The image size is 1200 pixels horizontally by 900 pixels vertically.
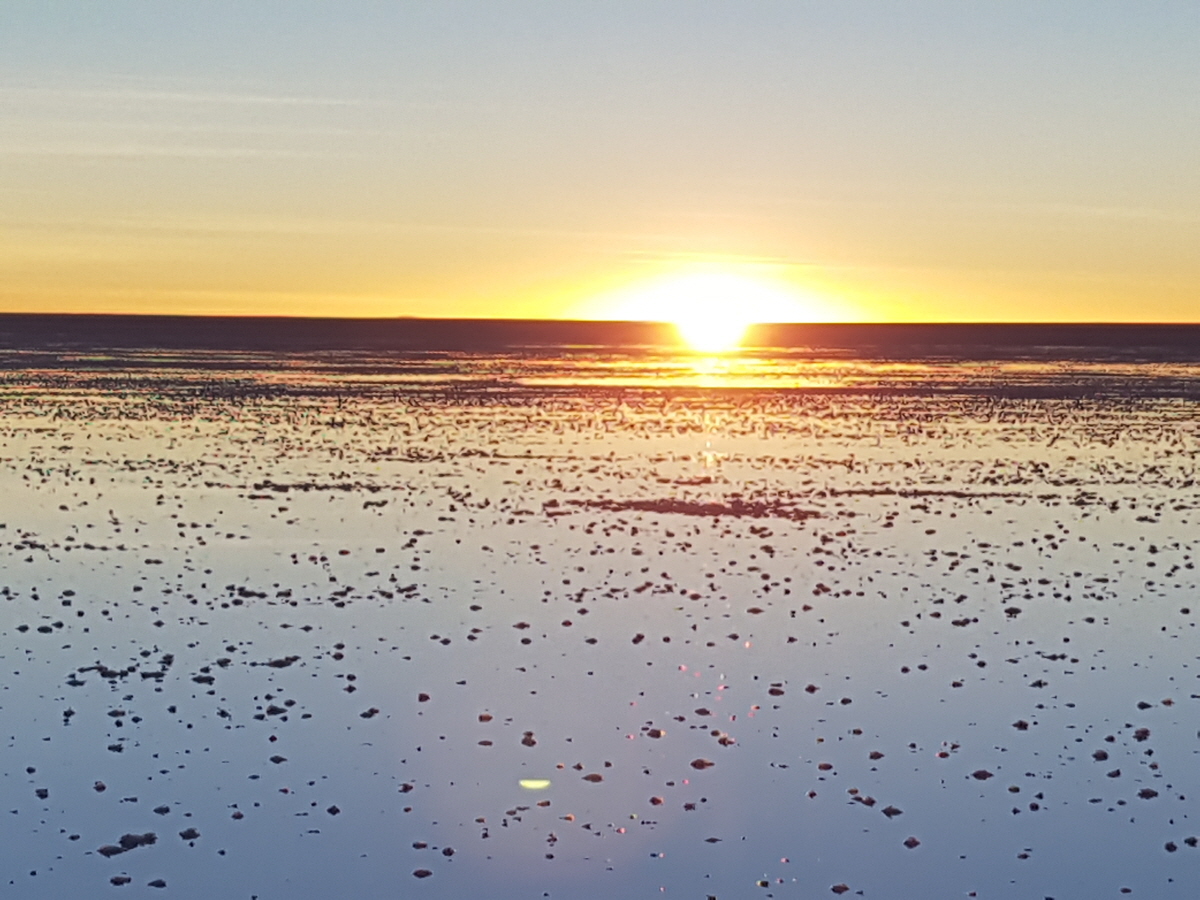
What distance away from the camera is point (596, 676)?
17.6 m

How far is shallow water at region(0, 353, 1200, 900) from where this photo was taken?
12242mm

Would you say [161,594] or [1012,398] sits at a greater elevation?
[1012,398]

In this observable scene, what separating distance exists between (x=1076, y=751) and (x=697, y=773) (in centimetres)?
438

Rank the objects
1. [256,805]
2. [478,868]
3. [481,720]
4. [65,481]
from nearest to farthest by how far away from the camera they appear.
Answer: [478,868] → [256,805] → [481,720] → [65,481]

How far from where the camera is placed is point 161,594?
21938 mm

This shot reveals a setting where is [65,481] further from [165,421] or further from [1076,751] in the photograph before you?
[1076,751]

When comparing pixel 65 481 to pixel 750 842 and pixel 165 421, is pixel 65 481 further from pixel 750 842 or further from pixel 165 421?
pixel 750 842

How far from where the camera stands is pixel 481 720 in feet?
51.5

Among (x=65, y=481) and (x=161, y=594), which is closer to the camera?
(x=161, y=594)

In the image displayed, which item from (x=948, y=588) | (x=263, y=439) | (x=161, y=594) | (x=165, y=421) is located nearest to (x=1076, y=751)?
(x=948, y=588)

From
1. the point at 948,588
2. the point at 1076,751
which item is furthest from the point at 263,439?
the point at 1076,751

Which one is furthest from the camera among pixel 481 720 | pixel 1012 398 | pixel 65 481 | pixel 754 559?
pixel 1012 398

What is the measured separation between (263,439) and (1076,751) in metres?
35.0

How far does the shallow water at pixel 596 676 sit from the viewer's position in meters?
12.2
